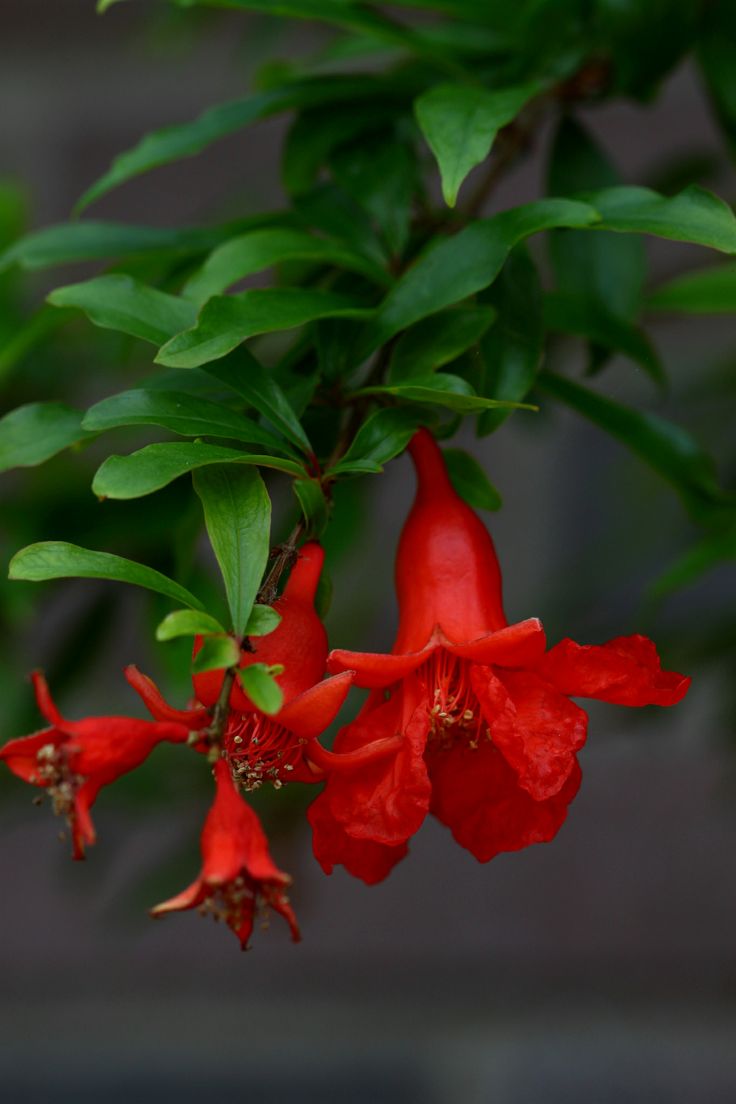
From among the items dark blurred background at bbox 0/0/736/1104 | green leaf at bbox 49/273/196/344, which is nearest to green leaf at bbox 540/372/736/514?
green leaf at bbox 49/273/196/344

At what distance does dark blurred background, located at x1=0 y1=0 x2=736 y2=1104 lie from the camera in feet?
3.11

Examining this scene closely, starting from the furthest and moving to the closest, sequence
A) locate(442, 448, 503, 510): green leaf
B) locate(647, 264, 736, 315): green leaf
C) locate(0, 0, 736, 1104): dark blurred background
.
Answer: locate(0, 0, 736, 1104): dark blurred background → locate(647, 264, 736, 315): green leaf → locate(442, 448, 503, 510): green leaf

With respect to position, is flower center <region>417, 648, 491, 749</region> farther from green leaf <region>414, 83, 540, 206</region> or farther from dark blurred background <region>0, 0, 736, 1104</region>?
dark blurred background <region>0, 0, 736, 1104</region>

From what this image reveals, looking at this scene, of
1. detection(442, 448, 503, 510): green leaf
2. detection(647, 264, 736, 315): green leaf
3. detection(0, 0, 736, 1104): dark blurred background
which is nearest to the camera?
detection(442, 448, 503, 510): green leaf

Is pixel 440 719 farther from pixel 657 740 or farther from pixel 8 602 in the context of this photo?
pixel 657 740

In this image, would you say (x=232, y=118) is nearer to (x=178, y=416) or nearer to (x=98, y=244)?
(x=98, y=244)

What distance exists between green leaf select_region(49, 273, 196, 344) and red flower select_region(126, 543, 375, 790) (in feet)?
0.23

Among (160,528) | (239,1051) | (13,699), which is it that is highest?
Answer: (160,528)

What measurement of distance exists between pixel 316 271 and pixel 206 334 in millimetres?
130

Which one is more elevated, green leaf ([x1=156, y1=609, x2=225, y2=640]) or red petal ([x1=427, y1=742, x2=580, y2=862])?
green leaf ([x1=156, y1=609, x2=225, y2=640])

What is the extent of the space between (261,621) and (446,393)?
73 mm

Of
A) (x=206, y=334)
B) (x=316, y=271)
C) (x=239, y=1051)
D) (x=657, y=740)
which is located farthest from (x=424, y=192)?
(x=239, y=1051)

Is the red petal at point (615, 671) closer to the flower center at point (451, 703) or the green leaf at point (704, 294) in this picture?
the flower center at point (451, 703)

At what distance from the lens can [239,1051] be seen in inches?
40.1
